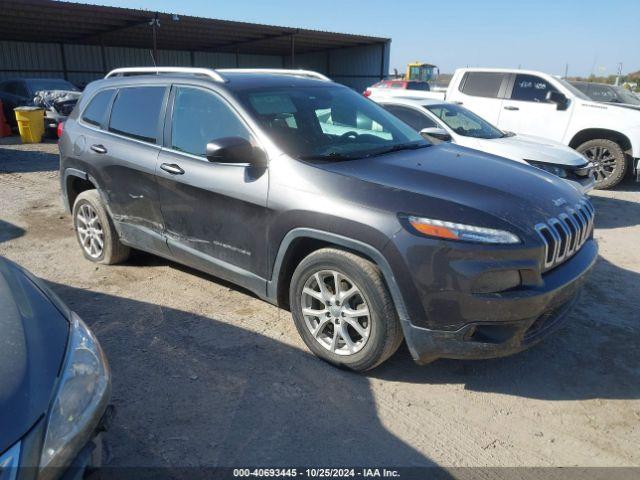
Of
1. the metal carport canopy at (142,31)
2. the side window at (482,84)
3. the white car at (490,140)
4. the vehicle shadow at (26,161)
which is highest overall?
Answer: the metal carport canopy at (142,31)

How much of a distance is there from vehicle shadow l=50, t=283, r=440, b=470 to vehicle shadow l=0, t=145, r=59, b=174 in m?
7.47

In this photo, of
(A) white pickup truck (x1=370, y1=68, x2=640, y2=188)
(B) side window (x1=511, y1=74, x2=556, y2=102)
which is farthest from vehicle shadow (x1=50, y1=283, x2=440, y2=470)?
(B) side window (x1=511, y1=74, x2=556, y2=102)

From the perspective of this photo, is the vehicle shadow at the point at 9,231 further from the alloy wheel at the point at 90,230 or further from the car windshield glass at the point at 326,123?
the car windshield glass at the point at 326,123

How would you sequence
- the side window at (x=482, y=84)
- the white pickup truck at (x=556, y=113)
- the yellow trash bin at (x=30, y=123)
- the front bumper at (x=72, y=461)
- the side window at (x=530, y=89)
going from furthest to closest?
the yellow trash bin at (x=30, y=123) < the side window at (x=482, y=84) < the side window at (x=530, y=89) < the white pickup truck at (x=556, y=113) < the front bumper at (x=72, y=461)

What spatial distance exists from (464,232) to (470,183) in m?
0.53

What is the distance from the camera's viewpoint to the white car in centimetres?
662

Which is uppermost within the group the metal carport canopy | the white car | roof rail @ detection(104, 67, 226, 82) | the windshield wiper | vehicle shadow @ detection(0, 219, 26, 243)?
the metal carport canopy

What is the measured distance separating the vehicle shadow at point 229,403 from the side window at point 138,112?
151 centimetres

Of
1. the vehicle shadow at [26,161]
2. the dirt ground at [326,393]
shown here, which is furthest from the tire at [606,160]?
the vehicle shadow at [26,161]

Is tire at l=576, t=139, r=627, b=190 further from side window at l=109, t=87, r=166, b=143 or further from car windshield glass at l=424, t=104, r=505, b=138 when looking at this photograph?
side window at l=109, t=87, r=166, b=143

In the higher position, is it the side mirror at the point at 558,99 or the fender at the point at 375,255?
the side mirror at the point at 558,99

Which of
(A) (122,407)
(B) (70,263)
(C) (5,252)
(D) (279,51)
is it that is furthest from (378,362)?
(D) (279,51)

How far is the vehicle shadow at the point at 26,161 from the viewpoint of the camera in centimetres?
991

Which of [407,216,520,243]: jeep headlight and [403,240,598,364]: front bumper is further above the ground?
[407,216,520,243]: jeep headlight
